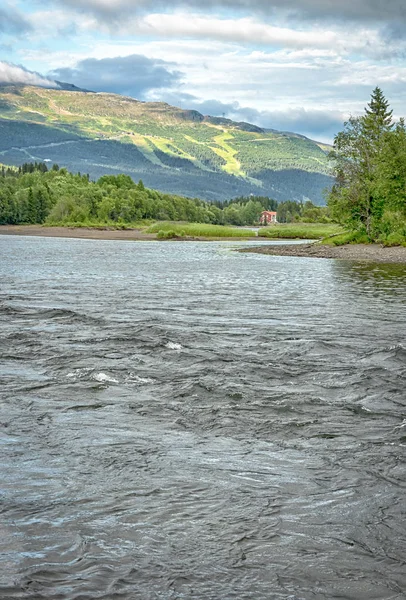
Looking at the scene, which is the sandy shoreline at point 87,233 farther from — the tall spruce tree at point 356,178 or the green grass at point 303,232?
the tall spruce tree at point 356,178

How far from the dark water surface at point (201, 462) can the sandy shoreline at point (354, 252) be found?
→ 4853 cm

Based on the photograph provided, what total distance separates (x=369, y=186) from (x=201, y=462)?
79.0 meters

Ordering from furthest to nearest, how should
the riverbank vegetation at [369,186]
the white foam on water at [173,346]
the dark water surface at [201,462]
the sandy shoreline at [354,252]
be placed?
the riverbank vegetation at [369,186] → the sandy shoreline at [354,252] → the white foam on water at [173,346] → the dark water surface at [201,462]

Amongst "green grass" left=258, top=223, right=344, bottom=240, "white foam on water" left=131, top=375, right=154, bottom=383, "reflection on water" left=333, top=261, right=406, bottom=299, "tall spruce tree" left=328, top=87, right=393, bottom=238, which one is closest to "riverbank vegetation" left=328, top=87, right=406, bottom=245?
"tall spruce tree" left=328, top=87, right=393, bottom=238

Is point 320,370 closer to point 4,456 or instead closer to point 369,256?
point 4,456

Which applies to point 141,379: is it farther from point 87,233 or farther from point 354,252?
point 87,233

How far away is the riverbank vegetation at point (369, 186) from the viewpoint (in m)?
78.2

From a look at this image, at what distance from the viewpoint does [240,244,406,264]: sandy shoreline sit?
69.6 m

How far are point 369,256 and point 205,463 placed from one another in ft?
217

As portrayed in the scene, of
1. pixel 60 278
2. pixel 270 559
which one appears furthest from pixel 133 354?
pixel 60 278

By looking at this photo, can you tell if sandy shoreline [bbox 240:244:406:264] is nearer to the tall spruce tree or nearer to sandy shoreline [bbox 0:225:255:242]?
the tall spruce tree

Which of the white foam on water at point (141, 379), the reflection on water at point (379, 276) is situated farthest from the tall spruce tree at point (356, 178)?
the white foam on water at point (141, 379)

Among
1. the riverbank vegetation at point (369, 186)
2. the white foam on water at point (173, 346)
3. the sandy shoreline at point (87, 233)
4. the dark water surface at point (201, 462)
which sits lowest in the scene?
the dark water surface at point (201, 462)

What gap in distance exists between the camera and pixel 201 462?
10.2m
